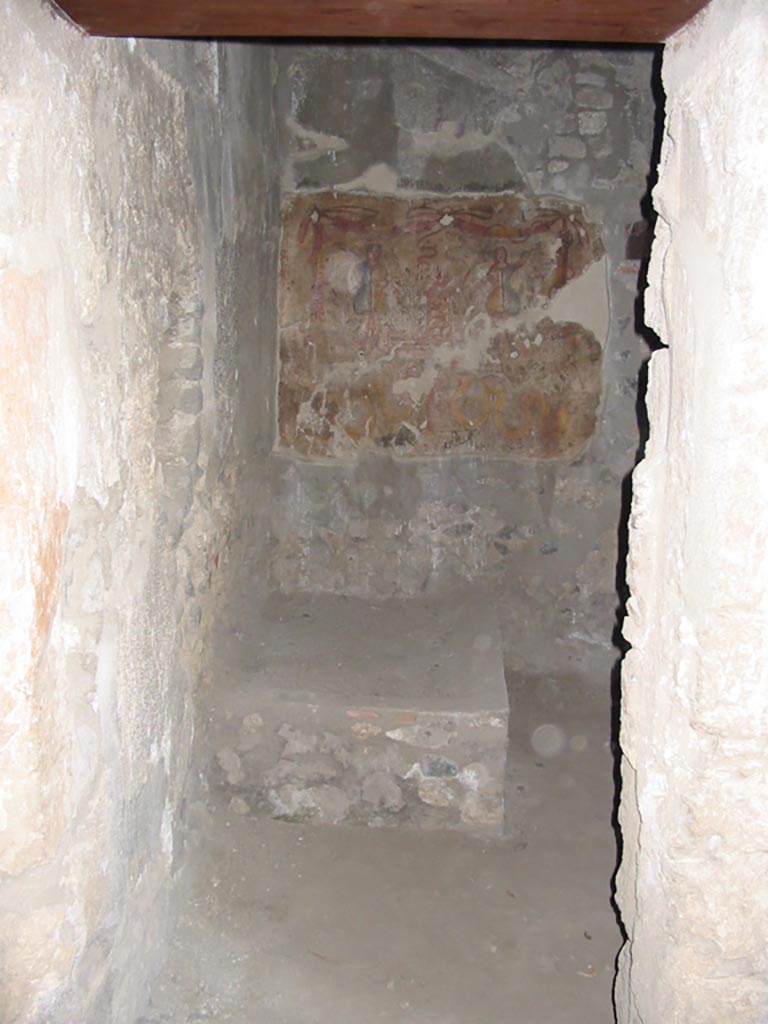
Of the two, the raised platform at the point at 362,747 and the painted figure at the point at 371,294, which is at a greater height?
the painted figure at the point at 371,294

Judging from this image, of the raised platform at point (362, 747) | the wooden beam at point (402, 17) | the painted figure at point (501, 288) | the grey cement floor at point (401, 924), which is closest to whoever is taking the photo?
the wooden beam at point (402, 17)

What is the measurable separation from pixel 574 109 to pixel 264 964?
3427mm

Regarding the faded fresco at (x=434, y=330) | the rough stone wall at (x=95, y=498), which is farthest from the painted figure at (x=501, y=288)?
the rough stone wall at (x=95, y=498)

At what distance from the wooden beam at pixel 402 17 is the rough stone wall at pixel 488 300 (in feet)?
7.98

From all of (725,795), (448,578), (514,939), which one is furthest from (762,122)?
(448,578)

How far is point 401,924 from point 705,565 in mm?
1625

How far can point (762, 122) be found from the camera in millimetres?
1341

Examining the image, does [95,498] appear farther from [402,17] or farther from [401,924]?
[401,924]

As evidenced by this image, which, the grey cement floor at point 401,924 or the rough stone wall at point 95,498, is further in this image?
the grey cement floor at point 401,924

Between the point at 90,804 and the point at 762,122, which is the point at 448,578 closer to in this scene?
the point at 90,804

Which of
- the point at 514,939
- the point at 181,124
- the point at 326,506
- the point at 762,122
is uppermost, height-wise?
the point at 181,124

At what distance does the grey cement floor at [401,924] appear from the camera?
7.53ft

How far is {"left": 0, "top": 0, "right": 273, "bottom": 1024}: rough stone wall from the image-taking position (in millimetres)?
1419

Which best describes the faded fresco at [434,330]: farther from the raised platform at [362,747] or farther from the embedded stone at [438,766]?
the embedded stone at [438,766]
